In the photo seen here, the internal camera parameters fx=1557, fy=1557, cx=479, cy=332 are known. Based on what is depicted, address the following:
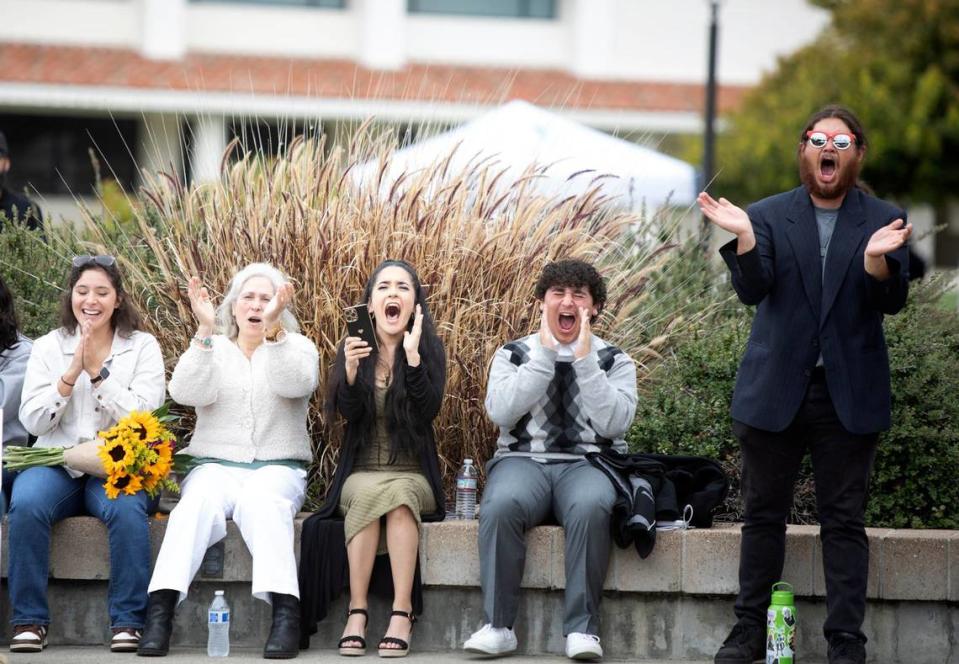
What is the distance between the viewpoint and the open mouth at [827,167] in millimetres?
5809

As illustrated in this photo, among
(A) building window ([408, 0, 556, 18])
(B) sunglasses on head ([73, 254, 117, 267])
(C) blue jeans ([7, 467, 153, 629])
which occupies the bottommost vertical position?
(C) blue jeans ([7, 467, 153, 629])

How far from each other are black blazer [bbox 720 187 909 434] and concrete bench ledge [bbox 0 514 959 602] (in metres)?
0.73

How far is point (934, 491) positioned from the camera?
6695mm

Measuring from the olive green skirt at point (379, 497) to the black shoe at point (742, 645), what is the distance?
133 cm

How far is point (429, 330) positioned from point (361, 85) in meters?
23.6

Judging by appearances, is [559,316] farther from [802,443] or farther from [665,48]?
[665,48]

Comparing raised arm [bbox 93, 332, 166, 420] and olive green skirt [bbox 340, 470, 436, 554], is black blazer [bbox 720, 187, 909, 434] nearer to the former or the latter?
olive green skirt [bbox 340, 470, 436, 554]

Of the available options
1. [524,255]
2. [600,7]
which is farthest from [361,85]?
[524,255]

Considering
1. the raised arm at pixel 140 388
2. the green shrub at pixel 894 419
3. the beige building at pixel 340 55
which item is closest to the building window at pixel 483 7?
the beige building at pixel 340 55

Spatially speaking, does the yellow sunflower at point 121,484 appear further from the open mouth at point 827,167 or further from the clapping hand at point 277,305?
the open mouth at point 827,167

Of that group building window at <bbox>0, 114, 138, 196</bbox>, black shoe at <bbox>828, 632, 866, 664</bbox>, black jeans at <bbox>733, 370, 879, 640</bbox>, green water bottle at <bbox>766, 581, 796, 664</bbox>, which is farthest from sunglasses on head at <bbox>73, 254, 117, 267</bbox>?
building window at <bbox>0, 114, 138, 196</bbox>

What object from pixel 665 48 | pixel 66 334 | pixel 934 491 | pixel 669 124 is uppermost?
pixel 665 48

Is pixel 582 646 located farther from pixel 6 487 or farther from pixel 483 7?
pixel 483 7

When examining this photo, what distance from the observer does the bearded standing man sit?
5.79 m
